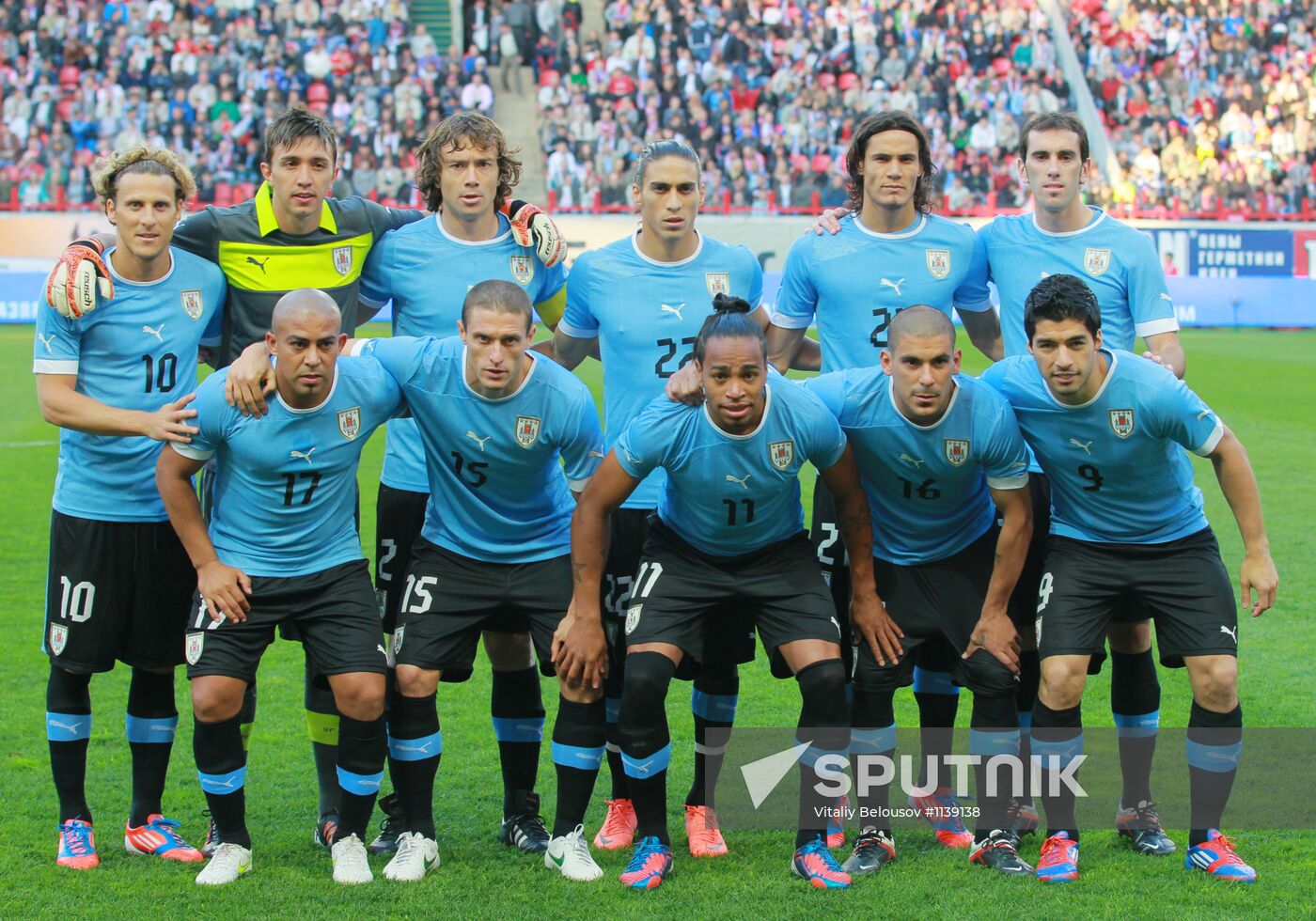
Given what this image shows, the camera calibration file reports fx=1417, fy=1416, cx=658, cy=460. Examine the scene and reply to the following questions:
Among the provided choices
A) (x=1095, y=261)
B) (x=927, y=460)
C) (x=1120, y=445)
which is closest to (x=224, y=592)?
(x=927, y=460)

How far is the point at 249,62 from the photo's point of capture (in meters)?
28.6

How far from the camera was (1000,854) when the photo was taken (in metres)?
4.74

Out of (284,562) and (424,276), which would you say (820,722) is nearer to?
(284,562)

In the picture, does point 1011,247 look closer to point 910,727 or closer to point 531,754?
point 910,727

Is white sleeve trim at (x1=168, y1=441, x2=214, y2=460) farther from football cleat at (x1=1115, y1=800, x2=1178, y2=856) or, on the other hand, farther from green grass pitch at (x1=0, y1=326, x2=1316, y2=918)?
football cleat at (x1=1115, y1=800, x2=1178, y2=856)

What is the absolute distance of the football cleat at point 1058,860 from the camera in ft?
15.2

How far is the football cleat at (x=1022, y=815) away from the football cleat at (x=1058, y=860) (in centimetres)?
21

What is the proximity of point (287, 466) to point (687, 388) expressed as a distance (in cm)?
137

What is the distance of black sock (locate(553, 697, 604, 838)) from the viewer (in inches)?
190

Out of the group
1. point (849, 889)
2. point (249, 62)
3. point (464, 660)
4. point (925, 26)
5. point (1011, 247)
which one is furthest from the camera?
point (925, 26)

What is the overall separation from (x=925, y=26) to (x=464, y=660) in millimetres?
29309

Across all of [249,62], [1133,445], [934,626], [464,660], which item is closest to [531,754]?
[464,660]

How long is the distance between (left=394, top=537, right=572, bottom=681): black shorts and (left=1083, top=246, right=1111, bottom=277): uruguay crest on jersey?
2225 mm

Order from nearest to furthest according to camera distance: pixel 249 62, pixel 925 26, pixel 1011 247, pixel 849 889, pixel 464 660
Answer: pixel 849 889 < pixel 464 660 < pixel 1011 247 < pixel 249 62 < pixel 925 26
